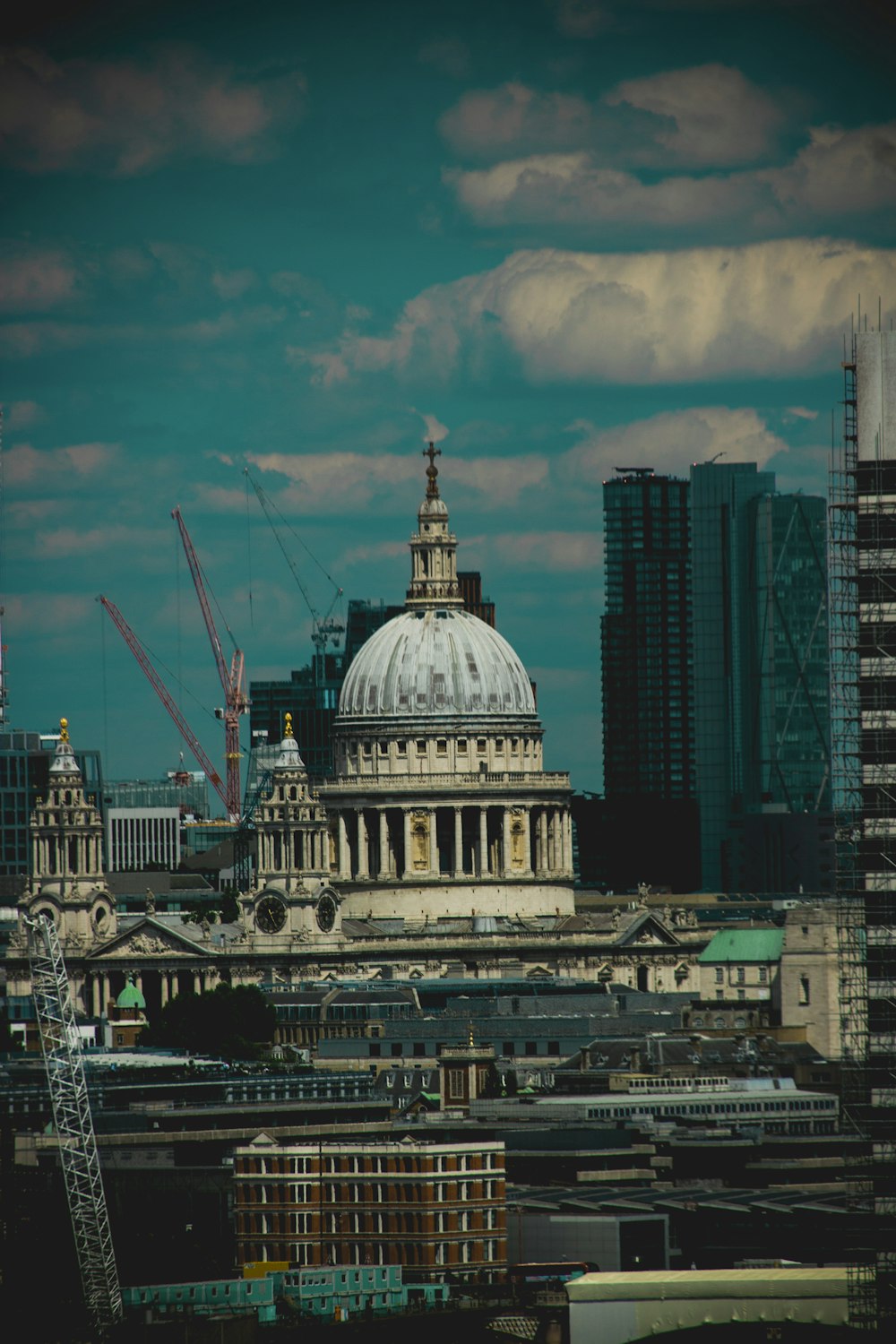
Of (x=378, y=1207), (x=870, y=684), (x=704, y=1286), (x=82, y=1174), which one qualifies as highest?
(x=870, y=684)

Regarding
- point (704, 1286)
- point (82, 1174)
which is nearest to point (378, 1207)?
point (82, 1174)

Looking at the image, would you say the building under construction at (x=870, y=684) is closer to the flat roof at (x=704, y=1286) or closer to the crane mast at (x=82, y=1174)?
the flat roof at (x=704, y=1286)

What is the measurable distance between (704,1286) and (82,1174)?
89.7 ft

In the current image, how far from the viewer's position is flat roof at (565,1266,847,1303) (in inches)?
6218

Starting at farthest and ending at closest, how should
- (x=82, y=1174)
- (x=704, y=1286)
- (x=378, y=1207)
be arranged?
(x=378, y=1207), (x=82, y=1174), (x=704, y=1286)

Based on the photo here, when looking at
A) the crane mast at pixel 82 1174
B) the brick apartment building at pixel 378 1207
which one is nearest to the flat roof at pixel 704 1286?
the brick apartment building at pixel 378 1207

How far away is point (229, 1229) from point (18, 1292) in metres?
10.8

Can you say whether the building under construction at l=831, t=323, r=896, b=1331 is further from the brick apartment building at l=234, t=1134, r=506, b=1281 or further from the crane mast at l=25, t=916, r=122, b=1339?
the crane mast at l=25, t=916, r=122, b=1339

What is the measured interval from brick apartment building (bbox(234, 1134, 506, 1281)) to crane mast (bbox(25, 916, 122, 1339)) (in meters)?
5.82

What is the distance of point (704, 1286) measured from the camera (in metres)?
158

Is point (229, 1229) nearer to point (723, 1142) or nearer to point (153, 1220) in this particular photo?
point (153, 1220)

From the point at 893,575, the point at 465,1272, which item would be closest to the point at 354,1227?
the point at 465,1272

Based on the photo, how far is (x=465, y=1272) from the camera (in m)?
171

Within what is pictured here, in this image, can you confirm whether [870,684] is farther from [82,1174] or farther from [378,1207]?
[82,1174]
